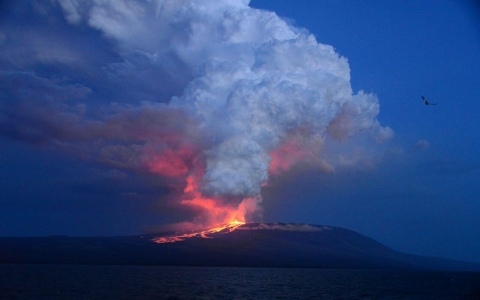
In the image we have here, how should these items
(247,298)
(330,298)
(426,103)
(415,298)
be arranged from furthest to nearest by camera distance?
(415,298) < (330,298) < (247,298) < (426,103)

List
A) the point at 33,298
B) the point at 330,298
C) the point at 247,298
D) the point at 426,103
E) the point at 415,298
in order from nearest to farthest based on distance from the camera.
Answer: the point at 426,103
the point at 33,298
the point at 247,298
the point at 330,298
the point at 415,298

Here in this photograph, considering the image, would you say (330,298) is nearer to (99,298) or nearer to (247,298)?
(247,298)

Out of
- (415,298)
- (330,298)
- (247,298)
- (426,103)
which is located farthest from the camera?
(415,298)

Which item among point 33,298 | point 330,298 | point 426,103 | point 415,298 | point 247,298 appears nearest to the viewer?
point 426,103

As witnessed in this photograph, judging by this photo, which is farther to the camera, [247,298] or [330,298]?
[330,298]

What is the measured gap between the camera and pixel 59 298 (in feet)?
235

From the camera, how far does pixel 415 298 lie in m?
90.1

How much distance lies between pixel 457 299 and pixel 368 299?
22.3m

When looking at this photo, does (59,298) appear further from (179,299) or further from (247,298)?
(247,298)

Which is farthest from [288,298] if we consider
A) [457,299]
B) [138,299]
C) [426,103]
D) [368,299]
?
[426,103]

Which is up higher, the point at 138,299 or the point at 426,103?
the point at 426,103

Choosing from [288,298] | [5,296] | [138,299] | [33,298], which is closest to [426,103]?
[288,298]

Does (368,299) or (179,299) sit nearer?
(179,299)

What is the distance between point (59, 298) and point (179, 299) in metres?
18.8
